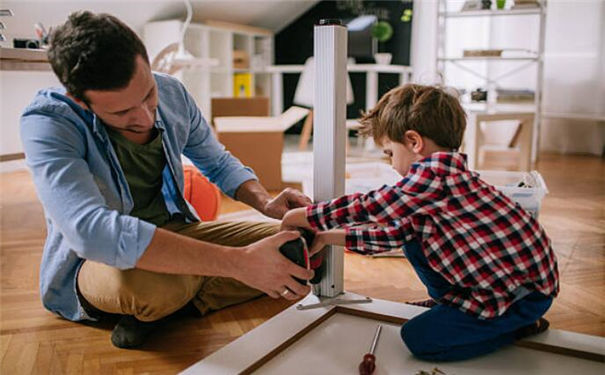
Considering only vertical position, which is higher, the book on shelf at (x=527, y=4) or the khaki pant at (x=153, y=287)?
the book on shelf at (x=527, y=4)

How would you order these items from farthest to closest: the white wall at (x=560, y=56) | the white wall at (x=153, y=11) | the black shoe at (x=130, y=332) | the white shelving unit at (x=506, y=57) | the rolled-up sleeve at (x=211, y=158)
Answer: the white wall at (x=560, y=56), the white shelving unit at (x=506, y=57), the white wall at (x=153, y=11), the rolled-up sleeve at (x=211, y=158), the black shoe at (x=130, y=332)

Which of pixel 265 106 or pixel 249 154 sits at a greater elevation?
pixel 265 106

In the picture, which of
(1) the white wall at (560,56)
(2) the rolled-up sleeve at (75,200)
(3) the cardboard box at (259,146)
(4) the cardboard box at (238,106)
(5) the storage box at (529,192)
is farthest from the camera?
(1) the white wall at (560,56)

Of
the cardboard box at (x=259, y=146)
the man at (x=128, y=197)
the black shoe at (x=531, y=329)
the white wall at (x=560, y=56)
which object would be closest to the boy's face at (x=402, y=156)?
the man at (x=128, y=197)

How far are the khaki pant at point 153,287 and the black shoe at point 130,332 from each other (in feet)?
0.09

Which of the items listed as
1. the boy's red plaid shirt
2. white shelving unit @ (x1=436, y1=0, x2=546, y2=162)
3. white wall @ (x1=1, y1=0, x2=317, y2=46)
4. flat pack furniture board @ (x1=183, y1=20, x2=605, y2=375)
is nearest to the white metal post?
flat pack furniture board @ (x1=183, y1=20, x2=605, y2=375)

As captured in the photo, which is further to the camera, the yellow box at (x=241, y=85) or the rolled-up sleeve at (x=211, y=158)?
the yellow box at (x=241, y=85)

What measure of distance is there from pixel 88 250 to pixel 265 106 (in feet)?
8.92

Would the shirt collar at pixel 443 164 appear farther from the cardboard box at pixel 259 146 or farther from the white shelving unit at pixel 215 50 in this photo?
the white shelving unit at pixel 215 50

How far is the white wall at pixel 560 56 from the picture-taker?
396cm

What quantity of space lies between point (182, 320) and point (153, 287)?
224 millimetres

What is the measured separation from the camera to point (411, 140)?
1071 mm

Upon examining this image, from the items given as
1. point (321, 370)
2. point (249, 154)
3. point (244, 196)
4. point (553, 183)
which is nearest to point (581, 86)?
point (553, 183)

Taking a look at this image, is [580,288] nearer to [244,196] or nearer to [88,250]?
[244,196]
